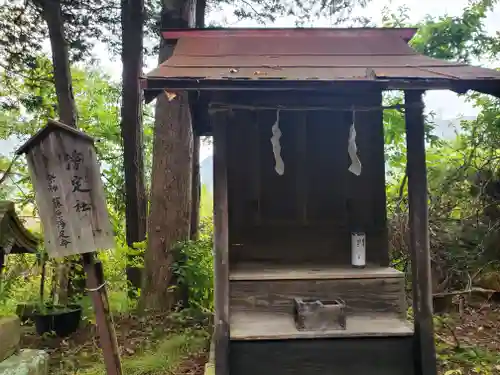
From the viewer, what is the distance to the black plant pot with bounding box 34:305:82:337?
6.94 meters

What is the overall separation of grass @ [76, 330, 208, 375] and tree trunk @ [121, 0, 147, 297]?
2.80m

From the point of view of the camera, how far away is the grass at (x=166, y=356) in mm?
5176

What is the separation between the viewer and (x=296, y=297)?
4273 millimetres

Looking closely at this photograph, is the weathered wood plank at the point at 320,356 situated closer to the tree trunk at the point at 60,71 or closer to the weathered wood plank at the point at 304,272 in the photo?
the weathered wood plank at the point at 304,272

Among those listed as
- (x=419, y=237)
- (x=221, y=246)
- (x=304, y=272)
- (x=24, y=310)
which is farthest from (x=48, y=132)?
(x=24, y=310)

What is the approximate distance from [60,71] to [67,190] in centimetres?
484

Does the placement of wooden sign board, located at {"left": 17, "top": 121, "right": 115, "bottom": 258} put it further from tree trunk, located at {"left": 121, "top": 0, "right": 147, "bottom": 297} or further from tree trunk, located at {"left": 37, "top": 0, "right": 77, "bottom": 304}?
tree trunk, located at {"left": 121, "top": 0, "right": 147, "bottom": 297}

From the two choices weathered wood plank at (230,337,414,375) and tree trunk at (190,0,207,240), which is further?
tree trunk at (190,0,207,240)

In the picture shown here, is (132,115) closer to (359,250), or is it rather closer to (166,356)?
(166,356)

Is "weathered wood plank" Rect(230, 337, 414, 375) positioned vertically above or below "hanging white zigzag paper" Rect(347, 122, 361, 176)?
below

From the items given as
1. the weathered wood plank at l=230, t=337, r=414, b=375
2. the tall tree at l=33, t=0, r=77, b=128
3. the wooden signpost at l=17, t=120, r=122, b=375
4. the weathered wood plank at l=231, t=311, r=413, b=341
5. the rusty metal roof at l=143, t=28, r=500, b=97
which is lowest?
the weathered wood plank at l=230, t=337, r=414, b=375

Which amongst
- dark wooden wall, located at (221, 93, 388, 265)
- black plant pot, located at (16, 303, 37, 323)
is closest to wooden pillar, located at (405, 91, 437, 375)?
dark wooden wall, located at (221, 93, 388, 265)

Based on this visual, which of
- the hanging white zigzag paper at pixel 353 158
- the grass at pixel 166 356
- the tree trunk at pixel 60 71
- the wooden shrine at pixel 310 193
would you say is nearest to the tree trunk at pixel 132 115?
the tree trunk at pixel 60 71

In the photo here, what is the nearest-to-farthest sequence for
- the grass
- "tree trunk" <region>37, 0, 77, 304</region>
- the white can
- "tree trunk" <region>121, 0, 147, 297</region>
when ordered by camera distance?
the white can, the grass, "tree trunk" <region>37, 0, 77, 304</region>, "tree trunk" <region>121, 0, 147, 297</region>
